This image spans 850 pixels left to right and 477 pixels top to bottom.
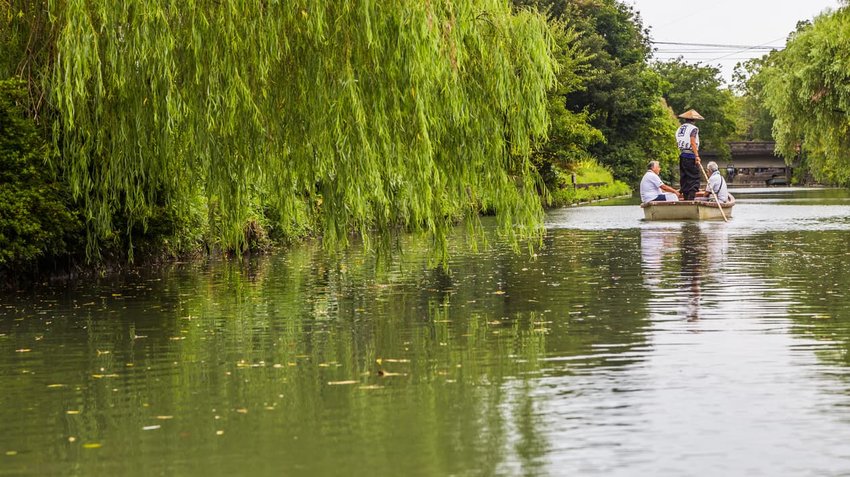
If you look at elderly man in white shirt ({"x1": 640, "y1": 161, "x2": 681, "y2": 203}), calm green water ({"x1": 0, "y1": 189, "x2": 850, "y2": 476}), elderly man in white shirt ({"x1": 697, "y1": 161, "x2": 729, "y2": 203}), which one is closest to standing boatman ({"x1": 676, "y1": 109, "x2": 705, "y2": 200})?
elderly man in white shirt ({"x1": 697, "y1": 161, "x2": 729, "y2": 203})

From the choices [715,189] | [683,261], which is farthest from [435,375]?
[715,189]

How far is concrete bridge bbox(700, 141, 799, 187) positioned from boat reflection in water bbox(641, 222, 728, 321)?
91113 mm

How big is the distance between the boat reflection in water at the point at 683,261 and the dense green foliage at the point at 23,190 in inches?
325

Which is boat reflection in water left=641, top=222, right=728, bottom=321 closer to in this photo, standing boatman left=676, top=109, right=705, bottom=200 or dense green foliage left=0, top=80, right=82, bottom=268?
standing boatman left=676, top=109, right=705, bottom=200

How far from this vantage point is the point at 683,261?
74.9ft

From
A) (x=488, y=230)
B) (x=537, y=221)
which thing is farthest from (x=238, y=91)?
(x=488, y=230)

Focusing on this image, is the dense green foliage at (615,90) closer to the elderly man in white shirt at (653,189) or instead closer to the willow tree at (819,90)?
the willow tree at (819,90)

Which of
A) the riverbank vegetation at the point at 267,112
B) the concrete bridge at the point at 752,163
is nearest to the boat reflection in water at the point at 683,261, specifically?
the riverbank vegetation at the point at 267,112

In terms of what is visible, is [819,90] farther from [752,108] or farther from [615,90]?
[752,108]

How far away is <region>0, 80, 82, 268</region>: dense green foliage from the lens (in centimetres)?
1748

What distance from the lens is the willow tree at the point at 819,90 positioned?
181 ft

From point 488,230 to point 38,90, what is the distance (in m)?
21.6

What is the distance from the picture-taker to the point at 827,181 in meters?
99.5

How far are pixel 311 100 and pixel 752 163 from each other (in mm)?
117075
